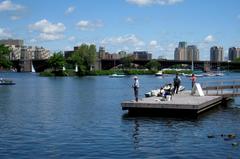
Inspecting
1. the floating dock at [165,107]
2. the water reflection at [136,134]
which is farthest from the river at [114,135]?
the floating dock at [165,107]

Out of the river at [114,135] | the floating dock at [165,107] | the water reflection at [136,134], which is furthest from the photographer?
the floating dock at [165,107]

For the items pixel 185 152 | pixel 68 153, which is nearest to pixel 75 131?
pixel 68 153

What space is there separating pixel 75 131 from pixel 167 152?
9.16 m

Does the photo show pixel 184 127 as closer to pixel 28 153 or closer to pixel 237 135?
pixel 237 135

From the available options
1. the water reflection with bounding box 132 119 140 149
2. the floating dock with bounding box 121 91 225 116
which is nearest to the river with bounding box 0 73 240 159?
the water reflection with bounding box 132 119 140 149

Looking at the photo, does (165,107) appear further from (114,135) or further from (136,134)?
(114,135)

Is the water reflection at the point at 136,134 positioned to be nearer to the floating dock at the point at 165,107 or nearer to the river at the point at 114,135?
the river at the point at 114,135

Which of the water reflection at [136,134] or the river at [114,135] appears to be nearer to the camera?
the river at [114,135]

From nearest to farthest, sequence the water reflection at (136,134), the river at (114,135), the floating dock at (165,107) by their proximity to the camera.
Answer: the river at (114,135), the water reflection at (136,134), the floating dock at (165,107)

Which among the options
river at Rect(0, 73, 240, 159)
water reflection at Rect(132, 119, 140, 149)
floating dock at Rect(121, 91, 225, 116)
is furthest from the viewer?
floating dock at Rect(121, 91, 225, 116)

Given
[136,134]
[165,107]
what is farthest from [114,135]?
[165,107]

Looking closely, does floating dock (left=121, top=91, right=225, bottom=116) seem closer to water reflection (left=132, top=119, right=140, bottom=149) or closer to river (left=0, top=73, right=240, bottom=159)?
river (left=0, top=73, right=240, bottom=159)

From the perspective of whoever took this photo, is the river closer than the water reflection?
Yes

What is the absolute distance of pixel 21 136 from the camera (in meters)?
29.8
